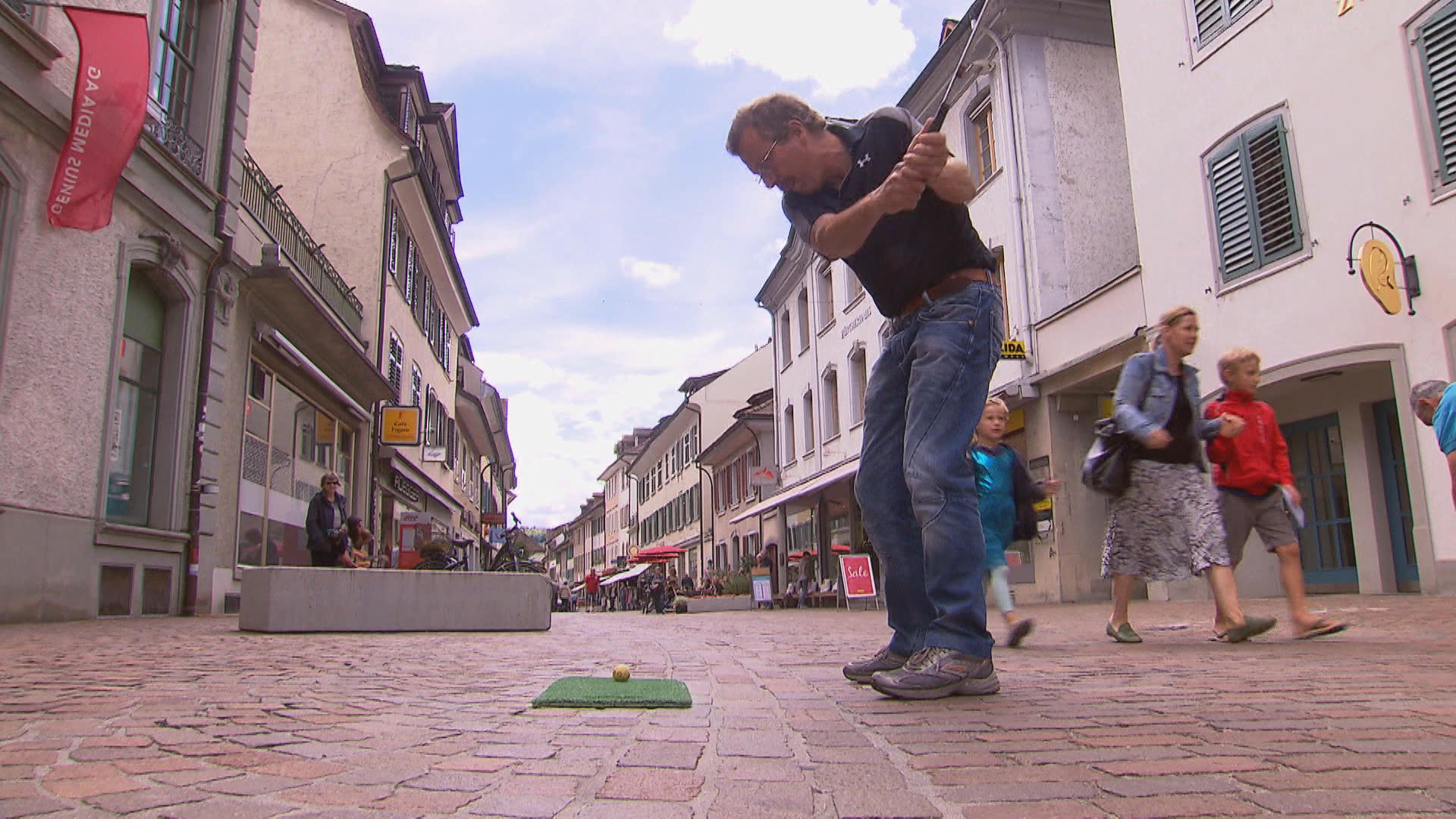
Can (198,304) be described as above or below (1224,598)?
above

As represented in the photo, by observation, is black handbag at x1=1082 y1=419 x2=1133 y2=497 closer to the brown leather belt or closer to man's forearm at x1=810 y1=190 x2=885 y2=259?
the brown leather belt

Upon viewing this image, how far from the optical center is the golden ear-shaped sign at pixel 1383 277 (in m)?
9.89

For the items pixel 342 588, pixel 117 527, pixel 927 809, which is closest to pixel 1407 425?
pixel 342 588

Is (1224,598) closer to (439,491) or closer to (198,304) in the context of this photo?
(198,304)

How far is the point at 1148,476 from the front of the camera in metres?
5.70

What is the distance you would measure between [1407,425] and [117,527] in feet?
39.8

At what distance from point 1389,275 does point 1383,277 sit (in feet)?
0.17

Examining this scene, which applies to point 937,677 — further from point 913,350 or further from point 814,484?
point 814,484

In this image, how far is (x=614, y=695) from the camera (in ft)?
10.4

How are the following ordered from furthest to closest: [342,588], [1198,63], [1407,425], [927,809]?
[1198,63] → [1407,425] → [342,588] → [927,809]

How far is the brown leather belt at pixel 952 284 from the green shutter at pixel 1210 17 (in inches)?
445

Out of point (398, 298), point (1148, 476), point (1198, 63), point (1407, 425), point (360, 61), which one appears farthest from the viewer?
point (398, 298)

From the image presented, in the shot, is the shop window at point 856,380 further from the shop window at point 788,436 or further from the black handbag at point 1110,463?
the black handbag at point 1110,463

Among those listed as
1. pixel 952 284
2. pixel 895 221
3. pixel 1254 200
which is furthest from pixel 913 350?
pixel 1254 200
